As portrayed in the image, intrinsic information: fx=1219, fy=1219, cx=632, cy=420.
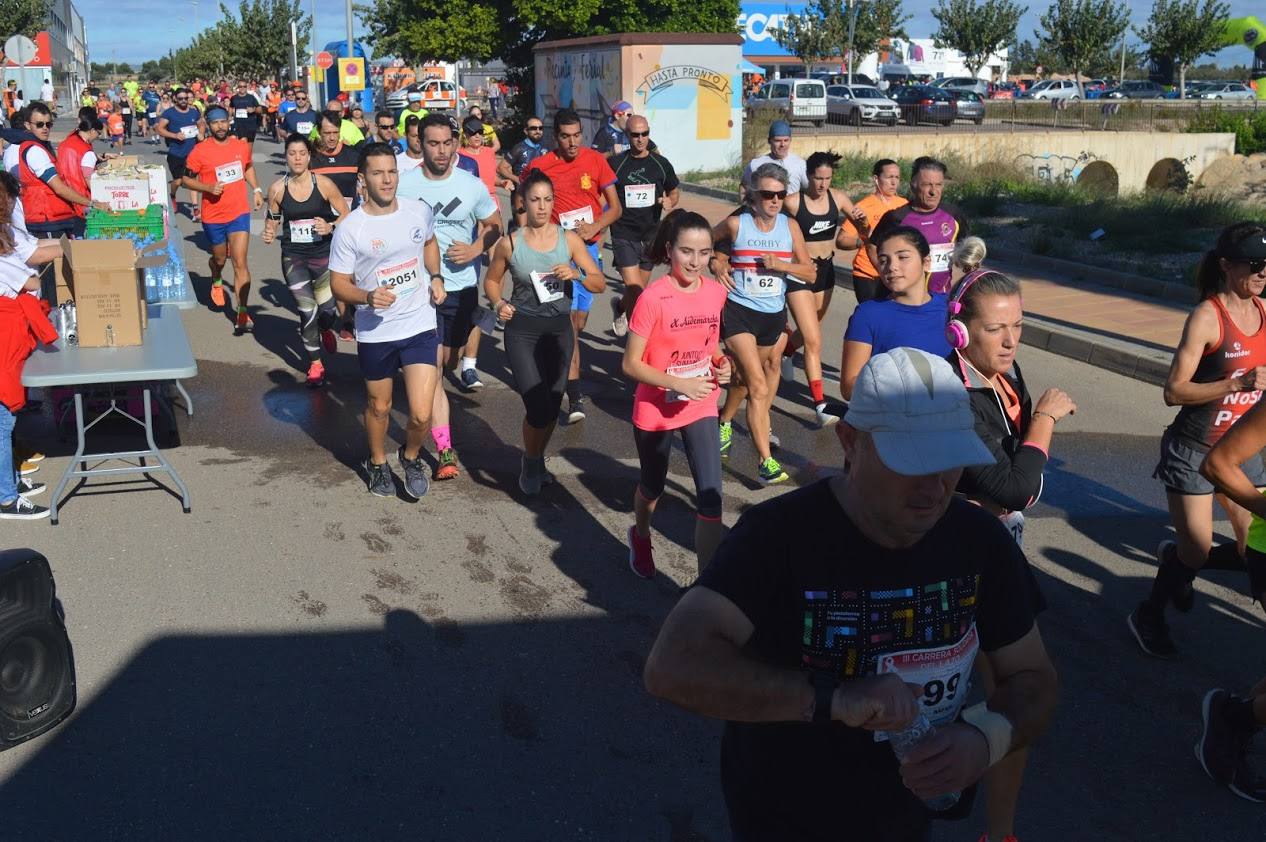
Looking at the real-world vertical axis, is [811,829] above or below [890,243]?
below

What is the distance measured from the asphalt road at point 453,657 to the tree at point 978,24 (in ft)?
226

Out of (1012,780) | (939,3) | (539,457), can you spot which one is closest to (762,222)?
(539,457)

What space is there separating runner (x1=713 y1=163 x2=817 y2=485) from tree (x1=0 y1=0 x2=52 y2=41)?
42.5m

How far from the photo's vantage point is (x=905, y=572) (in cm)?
240

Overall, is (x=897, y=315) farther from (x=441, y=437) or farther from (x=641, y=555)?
(x=441, y=437)

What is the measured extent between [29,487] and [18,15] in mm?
41747

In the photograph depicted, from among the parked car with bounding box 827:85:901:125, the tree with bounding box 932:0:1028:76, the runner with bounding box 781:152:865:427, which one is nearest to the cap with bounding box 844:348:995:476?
the runner with bounding box 781:152:865:427

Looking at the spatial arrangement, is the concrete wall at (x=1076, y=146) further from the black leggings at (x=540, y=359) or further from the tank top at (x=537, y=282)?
the black leggings at (x=540, y=359)

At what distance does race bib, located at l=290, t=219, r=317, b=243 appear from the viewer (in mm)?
10219

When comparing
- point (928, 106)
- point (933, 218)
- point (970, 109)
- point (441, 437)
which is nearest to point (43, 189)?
point (441, 437)

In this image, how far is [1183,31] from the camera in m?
62.1

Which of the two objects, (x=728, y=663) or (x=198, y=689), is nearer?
(x=728, y=663)

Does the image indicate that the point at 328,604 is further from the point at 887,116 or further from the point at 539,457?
the point at 887,116

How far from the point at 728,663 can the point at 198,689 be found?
338 centimetres
